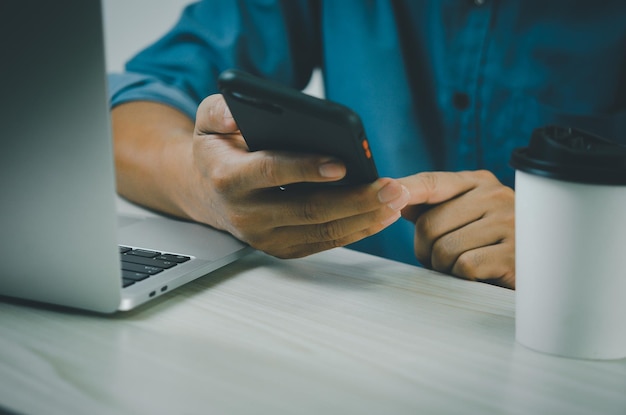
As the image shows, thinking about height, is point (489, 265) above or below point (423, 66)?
below

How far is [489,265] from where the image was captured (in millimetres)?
572

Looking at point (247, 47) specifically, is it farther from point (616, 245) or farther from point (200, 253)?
point (616, 245)

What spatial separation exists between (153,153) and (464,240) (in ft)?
1.24

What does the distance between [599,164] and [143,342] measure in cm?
29

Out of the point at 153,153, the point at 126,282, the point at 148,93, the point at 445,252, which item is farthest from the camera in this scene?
the point at 148,93

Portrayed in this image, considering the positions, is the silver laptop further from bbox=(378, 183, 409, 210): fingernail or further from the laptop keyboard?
bbox=(378, 183, 409, 210): fingernail

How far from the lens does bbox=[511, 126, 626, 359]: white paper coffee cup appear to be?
36 centimetres

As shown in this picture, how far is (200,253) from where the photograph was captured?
1.81 ft

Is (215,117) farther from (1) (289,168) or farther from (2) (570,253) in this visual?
(2) (570,253)

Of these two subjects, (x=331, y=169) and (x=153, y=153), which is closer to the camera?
(x=331, y=169)

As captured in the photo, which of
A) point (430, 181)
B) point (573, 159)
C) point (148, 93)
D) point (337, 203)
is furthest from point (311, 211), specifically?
point (148, 93)

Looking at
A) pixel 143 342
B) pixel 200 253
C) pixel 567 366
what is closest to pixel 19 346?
pixel 143 342

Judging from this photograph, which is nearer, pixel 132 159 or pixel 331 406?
pixel 331 406

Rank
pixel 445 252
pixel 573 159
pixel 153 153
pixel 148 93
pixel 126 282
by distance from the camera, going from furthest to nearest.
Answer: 1. pixel 148 93
2. pixel 153 153
3. pixel 445 252
4. pixel 126 282
5. pixel 573 159
